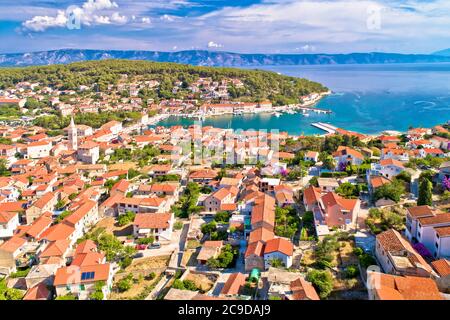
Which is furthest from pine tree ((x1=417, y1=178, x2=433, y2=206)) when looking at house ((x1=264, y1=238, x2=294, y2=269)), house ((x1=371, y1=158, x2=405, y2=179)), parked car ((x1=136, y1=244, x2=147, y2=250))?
parked car ((x1=136, y1=244, x2=147, y2=250))

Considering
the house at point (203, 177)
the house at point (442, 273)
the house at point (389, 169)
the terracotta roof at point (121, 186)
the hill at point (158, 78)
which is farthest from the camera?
the hill at point (158, 78)

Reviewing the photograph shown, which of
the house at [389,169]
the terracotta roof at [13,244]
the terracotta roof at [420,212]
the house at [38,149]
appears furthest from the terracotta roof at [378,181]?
the house at [38,149]

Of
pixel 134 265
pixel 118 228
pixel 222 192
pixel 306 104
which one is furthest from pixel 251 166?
pixel 306 104

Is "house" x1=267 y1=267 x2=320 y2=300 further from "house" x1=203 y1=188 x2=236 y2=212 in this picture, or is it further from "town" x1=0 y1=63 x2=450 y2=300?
"house" x1=203 y1=188 x2=236 y2=212

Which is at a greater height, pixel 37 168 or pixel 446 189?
pixel 446 189

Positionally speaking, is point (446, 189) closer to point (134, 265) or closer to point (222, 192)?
point (222, 192)

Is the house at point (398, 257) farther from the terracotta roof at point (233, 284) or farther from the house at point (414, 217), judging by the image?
the terracotta roof at point (233, 284)
